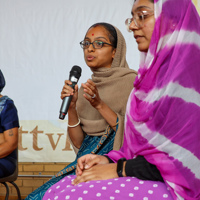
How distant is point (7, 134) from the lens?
9.53 ft

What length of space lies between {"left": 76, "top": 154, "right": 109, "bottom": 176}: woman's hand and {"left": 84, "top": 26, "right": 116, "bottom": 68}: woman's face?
0.75 metres

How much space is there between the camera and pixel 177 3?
4.52 ft

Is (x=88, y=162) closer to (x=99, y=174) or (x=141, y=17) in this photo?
(x=99, y=174)

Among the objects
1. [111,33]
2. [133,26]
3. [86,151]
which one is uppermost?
[133,26]

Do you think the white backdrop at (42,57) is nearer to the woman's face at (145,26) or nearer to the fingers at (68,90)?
the fingers at (68,90)

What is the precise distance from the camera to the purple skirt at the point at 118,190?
1.24 metres

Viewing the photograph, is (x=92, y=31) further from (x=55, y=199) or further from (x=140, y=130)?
(x=55, y=199)

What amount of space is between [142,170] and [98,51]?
3.26 feet

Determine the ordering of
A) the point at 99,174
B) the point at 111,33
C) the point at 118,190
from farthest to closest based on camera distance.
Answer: the point at 111,33, the point at 99,174, the point at 118,190

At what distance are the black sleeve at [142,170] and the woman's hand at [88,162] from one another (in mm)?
189

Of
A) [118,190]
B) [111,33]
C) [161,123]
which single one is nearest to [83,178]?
[118,190]

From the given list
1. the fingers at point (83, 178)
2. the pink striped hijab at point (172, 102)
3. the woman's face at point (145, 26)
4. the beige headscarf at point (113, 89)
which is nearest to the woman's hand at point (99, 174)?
the fingers at point (83, 178)

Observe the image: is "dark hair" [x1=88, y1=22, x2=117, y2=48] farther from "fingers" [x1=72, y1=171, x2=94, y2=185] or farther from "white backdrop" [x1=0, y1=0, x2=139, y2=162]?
"white backdrop" [x1=0, y1=0, x2=139, y2=162]

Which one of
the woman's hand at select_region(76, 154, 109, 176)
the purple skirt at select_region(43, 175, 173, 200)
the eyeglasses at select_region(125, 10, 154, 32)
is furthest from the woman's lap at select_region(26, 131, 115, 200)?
the eyeglasses at select_region(125, 10, 154, 32)
